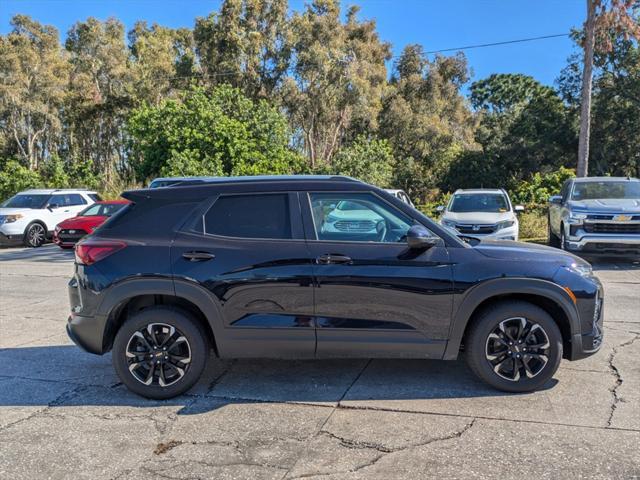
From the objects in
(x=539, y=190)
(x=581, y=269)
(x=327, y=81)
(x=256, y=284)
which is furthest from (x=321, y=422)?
(x=327, y=81)

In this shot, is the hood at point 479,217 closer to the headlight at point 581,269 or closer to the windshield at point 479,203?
the windshield at point 479,203

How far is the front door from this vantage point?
4.50 meters

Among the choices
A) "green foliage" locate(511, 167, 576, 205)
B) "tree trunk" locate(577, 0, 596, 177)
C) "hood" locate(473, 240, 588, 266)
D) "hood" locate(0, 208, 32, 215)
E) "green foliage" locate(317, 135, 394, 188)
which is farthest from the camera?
"green foliage" locate(317, 135, 394, 188)

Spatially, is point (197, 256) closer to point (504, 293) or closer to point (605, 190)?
point (504, 293)

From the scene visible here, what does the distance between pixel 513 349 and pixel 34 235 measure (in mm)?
17381

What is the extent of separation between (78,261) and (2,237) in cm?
1541

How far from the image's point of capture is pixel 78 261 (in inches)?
186

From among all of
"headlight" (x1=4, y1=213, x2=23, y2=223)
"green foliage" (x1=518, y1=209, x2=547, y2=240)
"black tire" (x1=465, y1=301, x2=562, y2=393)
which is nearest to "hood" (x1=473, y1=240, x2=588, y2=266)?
"black tire" (x1=465, y1=301, x2=562, y2=393)

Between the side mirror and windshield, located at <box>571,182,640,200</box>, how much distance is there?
9.28 metres

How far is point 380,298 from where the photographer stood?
14.8 feet

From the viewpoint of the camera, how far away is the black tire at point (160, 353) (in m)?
4.62

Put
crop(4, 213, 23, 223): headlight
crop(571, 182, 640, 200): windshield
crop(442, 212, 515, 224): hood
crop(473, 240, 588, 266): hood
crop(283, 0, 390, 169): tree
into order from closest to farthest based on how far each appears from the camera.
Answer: crop(473, 240, 588, 266): hood, crop(571, 182, 640, 200): windshield, crop(442, 212, 515, 224): hood, crop(4, 213, 23, 223): headlight, crop(283, 0, 390, 169): tree

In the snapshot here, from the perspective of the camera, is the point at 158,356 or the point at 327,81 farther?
the point at 327,81

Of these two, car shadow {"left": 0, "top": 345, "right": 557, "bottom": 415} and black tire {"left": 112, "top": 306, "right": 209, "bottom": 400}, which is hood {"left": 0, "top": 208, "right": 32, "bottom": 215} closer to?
car shadow {"left": 0, "top": 345, "right": 557, "bottom": 415}
